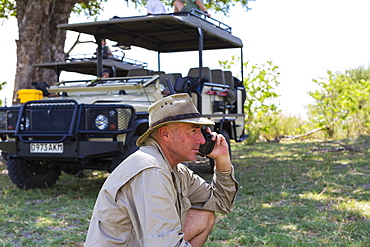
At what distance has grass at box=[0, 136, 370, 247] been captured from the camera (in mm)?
4270

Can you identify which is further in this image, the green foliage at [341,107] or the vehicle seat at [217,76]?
the green foliage at [341,107]

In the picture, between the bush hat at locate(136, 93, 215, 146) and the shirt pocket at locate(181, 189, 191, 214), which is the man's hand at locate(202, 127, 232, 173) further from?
the bush hat at locate(136, 93, 215, 146)

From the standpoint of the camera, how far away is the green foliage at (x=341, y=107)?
48.9 feet

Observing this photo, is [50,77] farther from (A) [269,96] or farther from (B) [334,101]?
(B) [334,101]

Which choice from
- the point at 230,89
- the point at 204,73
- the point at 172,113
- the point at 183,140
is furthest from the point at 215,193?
the point at 230,89

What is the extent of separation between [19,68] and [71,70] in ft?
4.94

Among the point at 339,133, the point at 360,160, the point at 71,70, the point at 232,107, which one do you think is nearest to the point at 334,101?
the point at 339,133

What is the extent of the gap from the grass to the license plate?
0.62 m

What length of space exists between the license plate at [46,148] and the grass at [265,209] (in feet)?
2.03

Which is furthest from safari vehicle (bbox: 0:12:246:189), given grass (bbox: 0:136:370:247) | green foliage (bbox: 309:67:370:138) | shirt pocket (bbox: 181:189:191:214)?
green foliage (bbox: 309:67:370:138)

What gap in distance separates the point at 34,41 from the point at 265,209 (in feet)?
23.5

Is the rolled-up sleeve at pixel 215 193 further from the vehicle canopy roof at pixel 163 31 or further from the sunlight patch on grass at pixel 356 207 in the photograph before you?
the vehicle canopy roof at pixel 163 31

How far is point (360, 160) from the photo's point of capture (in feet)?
30.5

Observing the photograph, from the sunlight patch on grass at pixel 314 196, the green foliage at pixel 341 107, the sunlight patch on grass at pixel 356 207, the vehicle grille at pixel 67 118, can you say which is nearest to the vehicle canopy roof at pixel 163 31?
the vehicle grille at pixel 67 118
